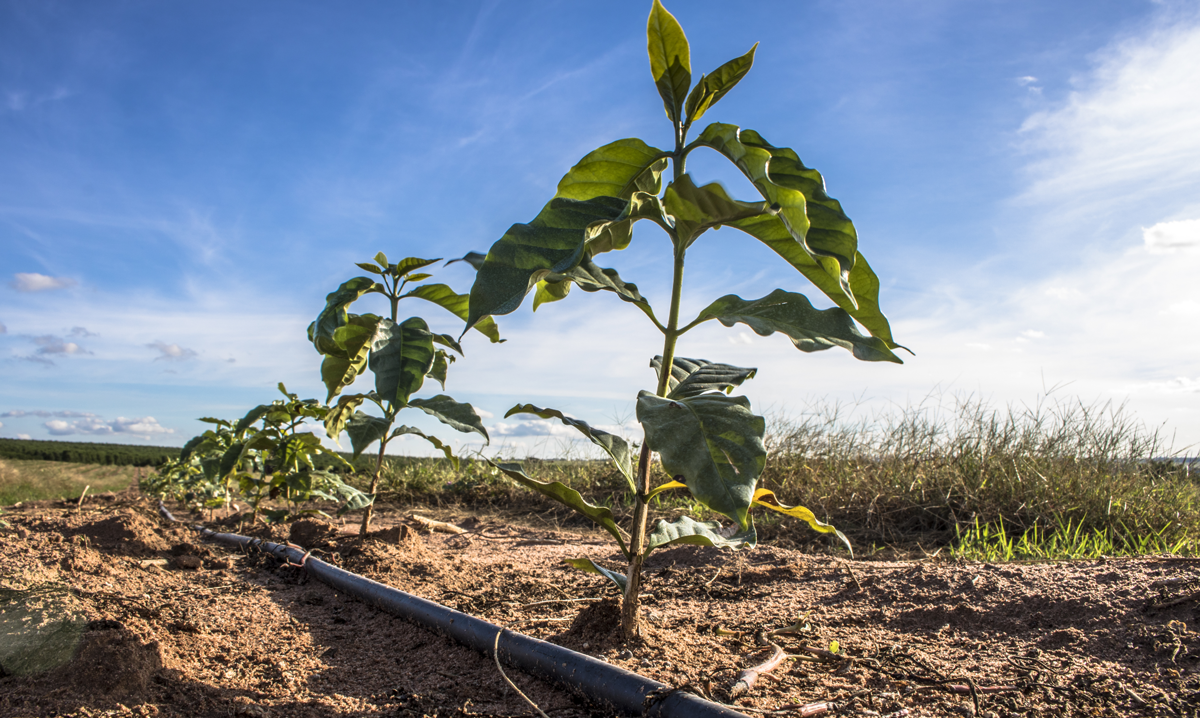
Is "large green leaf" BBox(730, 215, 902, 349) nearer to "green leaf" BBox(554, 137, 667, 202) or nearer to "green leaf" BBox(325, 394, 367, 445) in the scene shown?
"green leaf" BBox(554, 137, 667, 202)

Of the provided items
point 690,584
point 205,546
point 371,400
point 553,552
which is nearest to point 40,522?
point 205,546

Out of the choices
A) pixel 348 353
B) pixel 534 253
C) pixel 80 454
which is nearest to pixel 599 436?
pixel 534 253

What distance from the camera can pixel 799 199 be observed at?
120cm

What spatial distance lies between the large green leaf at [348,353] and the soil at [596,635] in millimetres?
842

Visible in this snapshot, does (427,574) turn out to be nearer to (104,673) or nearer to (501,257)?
(104,673)

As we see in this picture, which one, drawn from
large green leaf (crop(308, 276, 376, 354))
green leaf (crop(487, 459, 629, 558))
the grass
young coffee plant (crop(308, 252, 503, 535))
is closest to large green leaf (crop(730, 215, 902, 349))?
green leaf (crop(487, 459, 629, 558))

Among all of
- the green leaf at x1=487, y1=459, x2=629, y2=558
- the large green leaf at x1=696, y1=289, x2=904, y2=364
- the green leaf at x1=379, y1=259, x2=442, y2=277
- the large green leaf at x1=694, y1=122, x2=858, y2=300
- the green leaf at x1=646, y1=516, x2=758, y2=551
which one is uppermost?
the green leaf at x1=379, y1=259, x2=442, y2=277

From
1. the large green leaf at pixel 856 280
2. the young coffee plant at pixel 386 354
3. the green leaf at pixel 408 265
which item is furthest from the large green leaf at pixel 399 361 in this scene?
the large green leaf at pixel 856 280

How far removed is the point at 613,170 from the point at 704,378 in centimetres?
54

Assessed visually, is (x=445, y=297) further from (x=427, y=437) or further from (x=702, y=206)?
(x=702, y=206)

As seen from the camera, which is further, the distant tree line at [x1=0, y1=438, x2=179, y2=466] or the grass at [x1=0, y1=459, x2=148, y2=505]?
the distant tree line at [x1=0, y1=438, x2=179, y2=466]

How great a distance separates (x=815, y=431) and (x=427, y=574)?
466 centimetres

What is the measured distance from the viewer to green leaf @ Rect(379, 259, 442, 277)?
2984 millimetres

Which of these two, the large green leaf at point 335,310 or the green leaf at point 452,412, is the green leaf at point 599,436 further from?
the large green leaf at point 335,310
